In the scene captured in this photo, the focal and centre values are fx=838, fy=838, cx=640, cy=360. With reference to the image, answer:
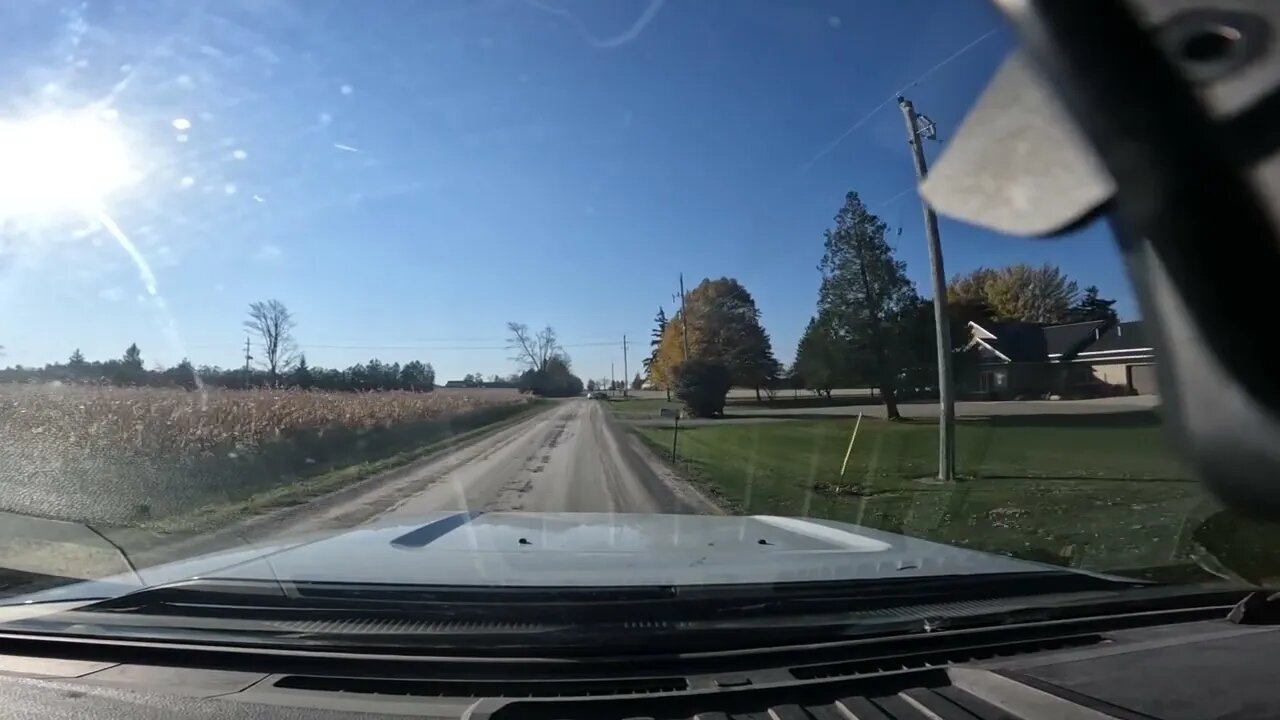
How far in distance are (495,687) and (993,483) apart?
1040 cm

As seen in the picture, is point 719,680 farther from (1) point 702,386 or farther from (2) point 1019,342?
(2) point 1019,342

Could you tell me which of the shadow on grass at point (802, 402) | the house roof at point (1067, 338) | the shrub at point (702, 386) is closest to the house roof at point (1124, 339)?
the house roof at point (1067, 338)

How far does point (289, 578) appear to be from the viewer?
3910mm

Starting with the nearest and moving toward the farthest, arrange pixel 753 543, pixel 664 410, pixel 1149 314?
pixel 1149 314 < pixel 753 543 < pixel 664 410

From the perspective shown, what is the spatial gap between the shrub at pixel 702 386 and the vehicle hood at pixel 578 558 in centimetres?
1080

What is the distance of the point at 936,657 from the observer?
326 cm

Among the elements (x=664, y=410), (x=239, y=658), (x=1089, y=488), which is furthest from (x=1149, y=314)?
(x=664, y=410)

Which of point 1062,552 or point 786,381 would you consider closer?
point 1062,552

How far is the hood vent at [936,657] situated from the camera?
123 inches

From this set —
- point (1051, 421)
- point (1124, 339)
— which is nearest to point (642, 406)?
point (1051, 421)

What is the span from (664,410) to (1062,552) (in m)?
13.1

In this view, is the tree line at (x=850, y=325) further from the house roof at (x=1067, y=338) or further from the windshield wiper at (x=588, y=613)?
the windshield wiper at (x=588, y=613)

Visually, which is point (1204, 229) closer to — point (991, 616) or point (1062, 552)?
point (991, 616)

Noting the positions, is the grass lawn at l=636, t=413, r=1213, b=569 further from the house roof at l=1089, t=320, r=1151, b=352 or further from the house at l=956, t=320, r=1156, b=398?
the house at l=956, t=320, r=1156, b=398
